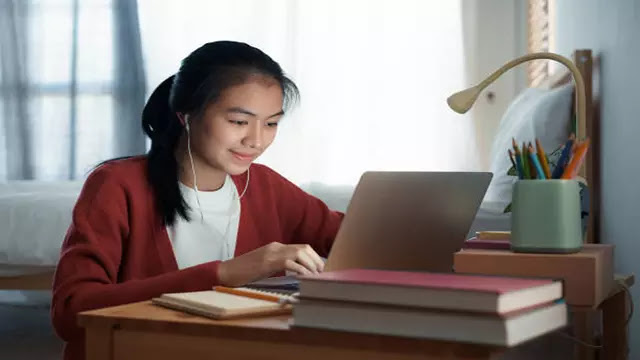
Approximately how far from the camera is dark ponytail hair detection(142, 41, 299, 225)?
1.42 metres

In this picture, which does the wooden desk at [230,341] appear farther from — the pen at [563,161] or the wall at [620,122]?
the wall at [620,122]

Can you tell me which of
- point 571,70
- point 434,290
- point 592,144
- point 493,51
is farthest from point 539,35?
point 434,290

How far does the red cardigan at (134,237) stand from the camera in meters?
1.09

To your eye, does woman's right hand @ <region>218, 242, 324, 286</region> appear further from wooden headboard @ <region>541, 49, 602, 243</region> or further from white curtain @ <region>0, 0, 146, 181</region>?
white curtain @ <region>0, 0, 146, 181</region>

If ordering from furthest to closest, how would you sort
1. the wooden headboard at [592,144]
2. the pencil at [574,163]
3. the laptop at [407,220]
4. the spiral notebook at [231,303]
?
the wooden headboard at [592,144], the pencil at [574,163], the laptop at [407,220], the spiral notebook at [231,303]

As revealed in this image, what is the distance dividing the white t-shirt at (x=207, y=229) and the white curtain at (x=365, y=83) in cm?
271

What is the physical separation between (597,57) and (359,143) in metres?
2.15

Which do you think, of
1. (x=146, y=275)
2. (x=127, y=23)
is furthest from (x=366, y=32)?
(x=146, y=275)

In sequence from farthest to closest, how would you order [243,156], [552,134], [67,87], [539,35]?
[67,87] < [539,35] < [552,134] < [243,156]

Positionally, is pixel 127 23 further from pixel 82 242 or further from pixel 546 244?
pixel 546 244

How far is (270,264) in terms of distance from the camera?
40.4 inches

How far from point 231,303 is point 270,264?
195mm

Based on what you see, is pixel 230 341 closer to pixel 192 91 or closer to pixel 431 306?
pixel 431 306

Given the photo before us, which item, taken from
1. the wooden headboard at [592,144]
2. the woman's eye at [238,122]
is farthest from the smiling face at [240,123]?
the wooden headboard at [592,144]
